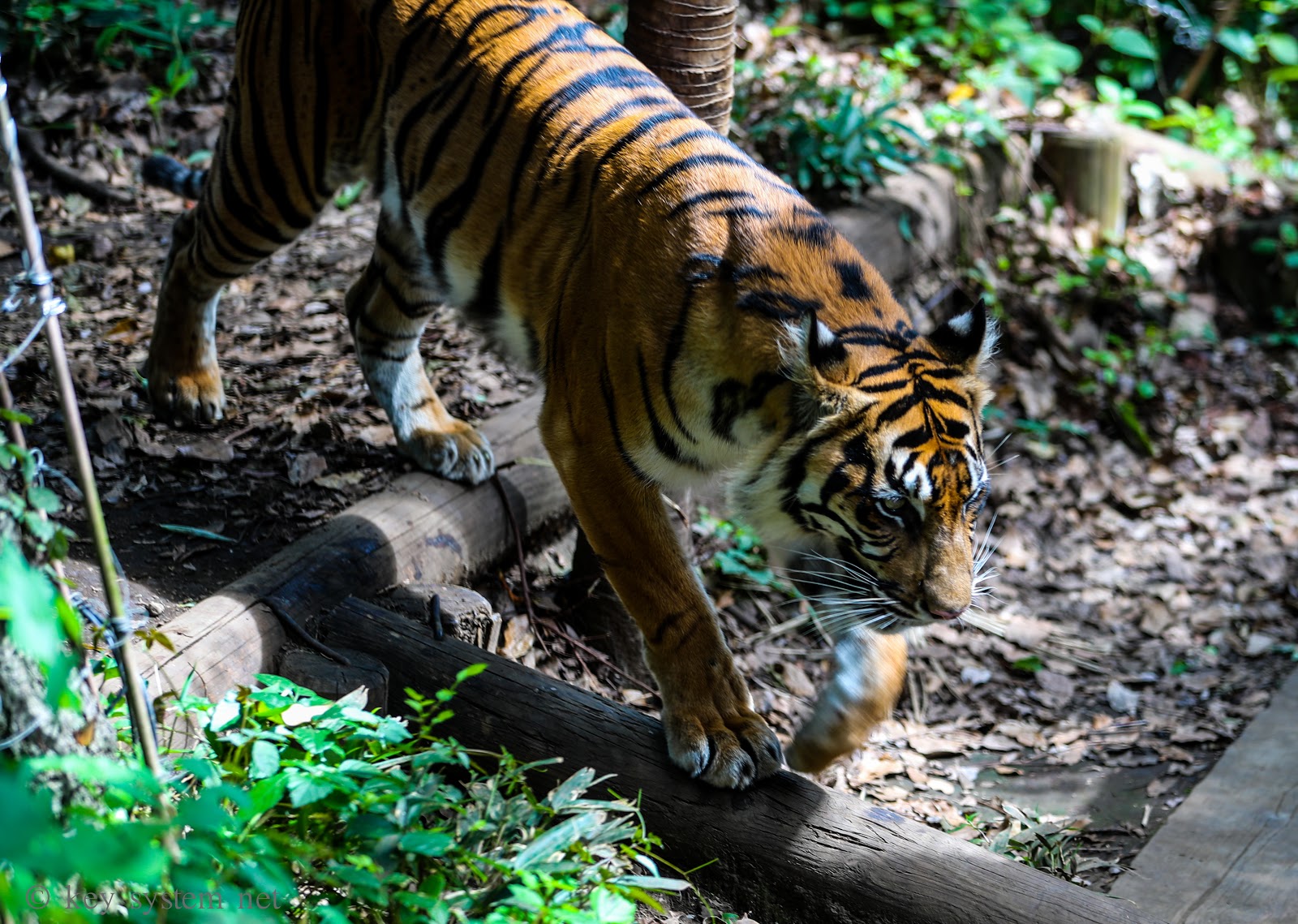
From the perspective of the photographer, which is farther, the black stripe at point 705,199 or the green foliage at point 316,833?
the black stripe at point 705,199

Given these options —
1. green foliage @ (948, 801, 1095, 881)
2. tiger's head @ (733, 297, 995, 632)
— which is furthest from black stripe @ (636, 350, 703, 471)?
green foliage @ (948, 801, 1095, 881)

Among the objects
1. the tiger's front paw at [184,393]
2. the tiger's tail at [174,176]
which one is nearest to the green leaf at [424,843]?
the tiger's front paw at [184,393]

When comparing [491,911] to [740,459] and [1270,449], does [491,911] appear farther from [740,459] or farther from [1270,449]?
[1270,449]

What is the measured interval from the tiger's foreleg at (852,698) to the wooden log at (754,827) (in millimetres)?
226

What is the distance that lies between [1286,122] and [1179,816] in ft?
25.9

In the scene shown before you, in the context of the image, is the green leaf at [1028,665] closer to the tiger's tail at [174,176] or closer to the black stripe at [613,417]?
the black stripe at [613,417]

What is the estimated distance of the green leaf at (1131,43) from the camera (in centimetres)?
792

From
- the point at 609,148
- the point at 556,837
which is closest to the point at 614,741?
the point at 556,837

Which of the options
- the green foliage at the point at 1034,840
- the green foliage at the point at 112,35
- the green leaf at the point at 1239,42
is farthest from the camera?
the green leaf at the point at 1239,42

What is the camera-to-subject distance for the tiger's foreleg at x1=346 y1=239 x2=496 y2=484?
3.55 meters

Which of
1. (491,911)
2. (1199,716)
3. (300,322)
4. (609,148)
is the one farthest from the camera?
(300,322)

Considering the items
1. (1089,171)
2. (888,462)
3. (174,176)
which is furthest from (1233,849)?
(1089,171)

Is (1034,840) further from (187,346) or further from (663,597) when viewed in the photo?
(187,346)

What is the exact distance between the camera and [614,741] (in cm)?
255
